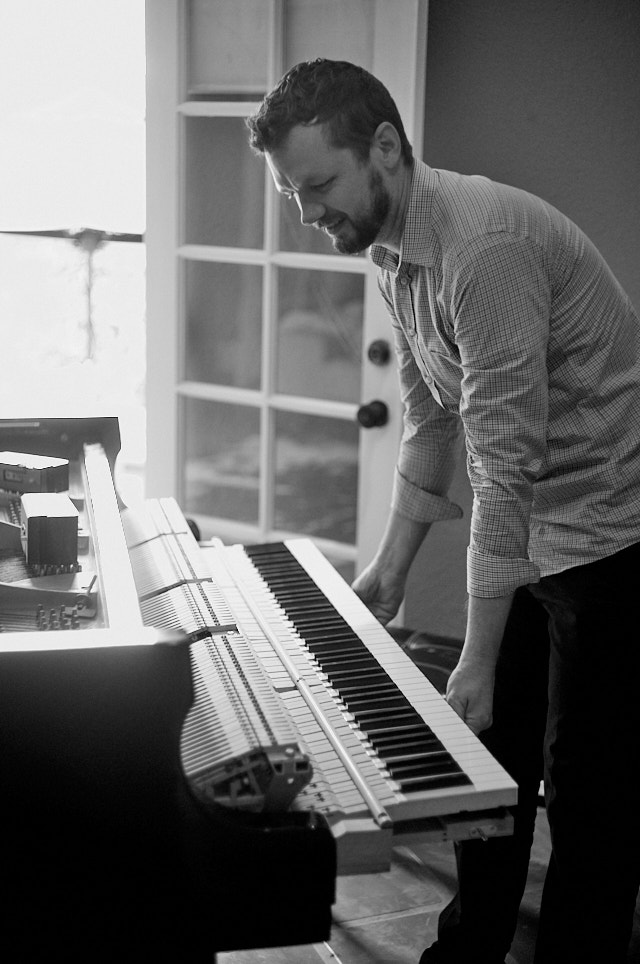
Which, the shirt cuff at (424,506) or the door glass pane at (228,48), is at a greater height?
the door glass pane at (228,48)

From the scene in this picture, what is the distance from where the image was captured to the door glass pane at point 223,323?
3070 millimetres

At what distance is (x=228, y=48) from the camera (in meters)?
2.94

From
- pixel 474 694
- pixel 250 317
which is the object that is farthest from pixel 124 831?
pixel 250 317

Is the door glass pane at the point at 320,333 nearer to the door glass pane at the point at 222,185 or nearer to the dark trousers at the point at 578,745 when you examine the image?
the door glass pane at the point at 222,185

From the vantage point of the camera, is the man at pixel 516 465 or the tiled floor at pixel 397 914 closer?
the man at pixel 516 465

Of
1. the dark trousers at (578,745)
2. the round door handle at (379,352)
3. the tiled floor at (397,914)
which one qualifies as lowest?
the tiled floor at (397,914)

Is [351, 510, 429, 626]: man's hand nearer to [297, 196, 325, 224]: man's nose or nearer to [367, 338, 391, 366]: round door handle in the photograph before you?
[297, 196, 325, 224]: man's nose

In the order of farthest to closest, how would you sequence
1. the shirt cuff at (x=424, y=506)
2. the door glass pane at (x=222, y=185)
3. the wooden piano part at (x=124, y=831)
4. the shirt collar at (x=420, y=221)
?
the door glass pane at (x=222, y=185), the shirt cuff at (x=424, y=506), the shirt collar at (x=420, y=221), the wooden piano part at (x=124, y=831)

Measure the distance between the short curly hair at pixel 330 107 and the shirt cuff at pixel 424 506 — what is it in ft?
2.07

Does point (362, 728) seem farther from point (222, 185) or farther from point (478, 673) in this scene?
point (222, 185)

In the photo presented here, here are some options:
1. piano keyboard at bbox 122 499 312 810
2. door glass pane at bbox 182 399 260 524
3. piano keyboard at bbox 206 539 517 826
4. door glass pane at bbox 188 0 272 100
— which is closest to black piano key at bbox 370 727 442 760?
piano keyboard at bbox 206 539 517 826

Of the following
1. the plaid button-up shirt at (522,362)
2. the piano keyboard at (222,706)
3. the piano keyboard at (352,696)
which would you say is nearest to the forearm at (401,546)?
the piano keyboard at (352,696)

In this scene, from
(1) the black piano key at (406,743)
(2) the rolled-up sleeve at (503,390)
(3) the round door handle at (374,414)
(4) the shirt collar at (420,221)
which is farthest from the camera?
(3) the round door handle at (374,414)

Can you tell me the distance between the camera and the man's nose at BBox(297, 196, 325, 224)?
161 cm
